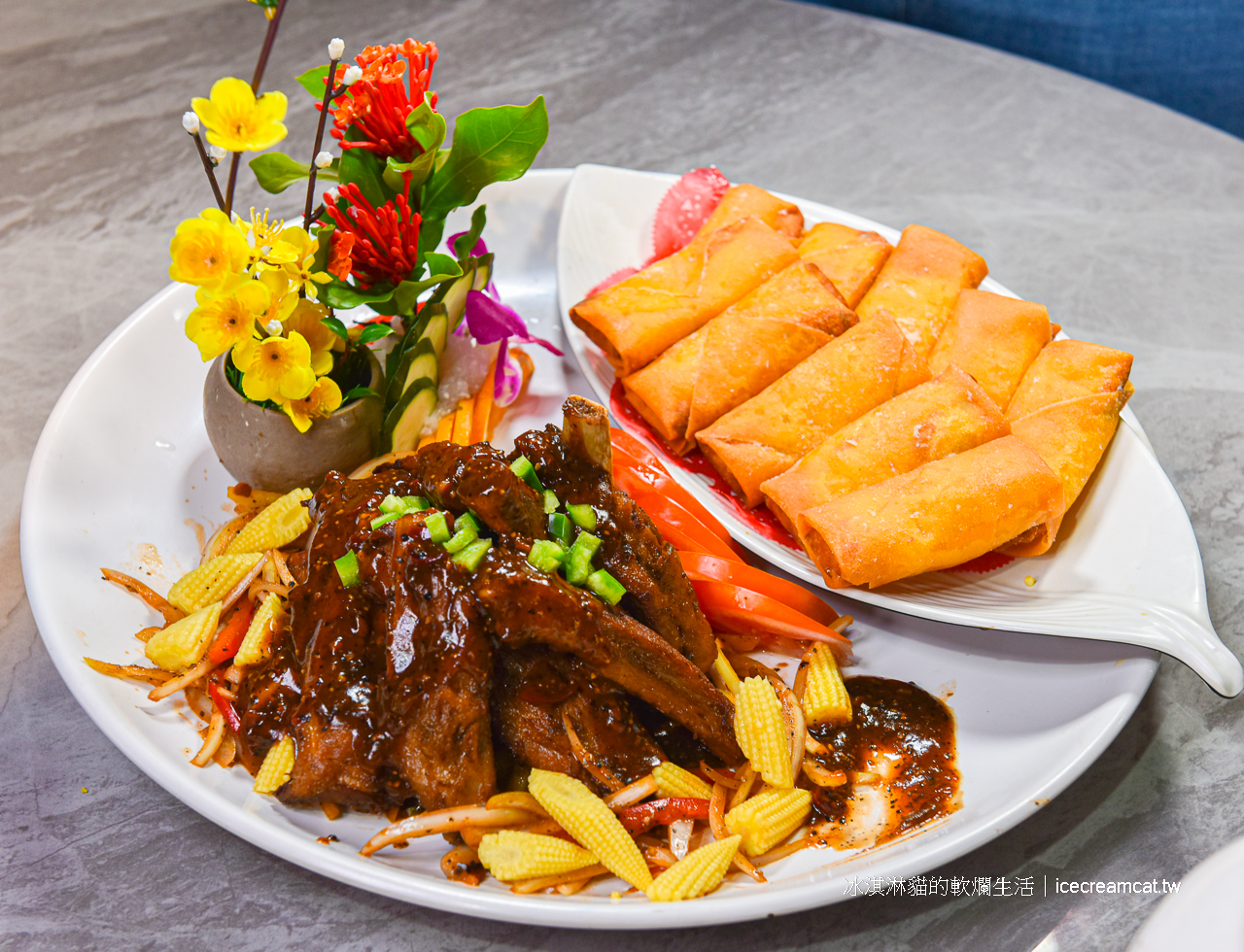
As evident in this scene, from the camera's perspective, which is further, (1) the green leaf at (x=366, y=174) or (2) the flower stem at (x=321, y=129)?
(1) the green leaf at (x=366, y=174)

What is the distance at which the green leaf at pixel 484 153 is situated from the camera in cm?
289

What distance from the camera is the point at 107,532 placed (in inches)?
104

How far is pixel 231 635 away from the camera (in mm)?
2383

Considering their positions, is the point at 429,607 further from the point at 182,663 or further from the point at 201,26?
the point at 201,26

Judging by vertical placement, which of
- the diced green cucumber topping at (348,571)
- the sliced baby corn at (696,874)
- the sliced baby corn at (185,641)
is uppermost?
the diced green cucumber topping at (348,571)

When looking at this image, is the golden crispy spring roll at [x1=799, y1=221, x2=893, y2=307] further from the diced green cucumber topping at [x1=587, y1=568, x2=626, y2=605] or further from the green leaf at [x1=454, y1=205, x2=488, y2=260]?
the diced green cucumber topping at [x1=587, y1=568, x2=626, y2=605]

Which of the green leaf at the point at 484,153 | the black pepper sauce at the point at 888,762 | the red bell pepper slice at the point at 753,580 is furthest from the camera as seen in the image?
the green leaf at the point at 484,153

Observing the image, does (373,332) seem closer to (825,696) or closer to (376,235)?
(376,235)

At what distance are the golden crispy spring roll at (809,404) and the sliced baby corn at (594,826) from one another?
1.11 meters

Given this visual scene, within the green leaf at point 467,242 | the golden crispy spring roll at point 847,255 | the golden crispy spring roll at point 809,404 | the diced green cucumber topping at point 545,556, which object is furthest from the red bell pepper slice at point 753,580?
the green leaf at point 467,242

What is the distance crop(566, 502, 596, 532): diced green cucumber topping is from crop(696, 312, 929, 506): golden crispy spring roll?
662mm

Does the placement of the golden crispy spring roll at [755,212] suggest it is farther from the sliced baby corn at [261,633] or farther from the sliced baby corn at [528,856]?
the sliced baby corn at [528,856]

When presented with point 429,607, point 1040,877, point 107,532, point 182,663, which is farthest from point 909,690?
point 107,532

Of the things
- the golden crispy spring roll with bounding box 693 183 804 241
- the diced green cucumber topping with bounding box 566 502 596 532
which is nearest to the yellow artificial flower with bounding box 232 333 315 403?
the diced green cucumber topping with bounding box 566 502 596 532
